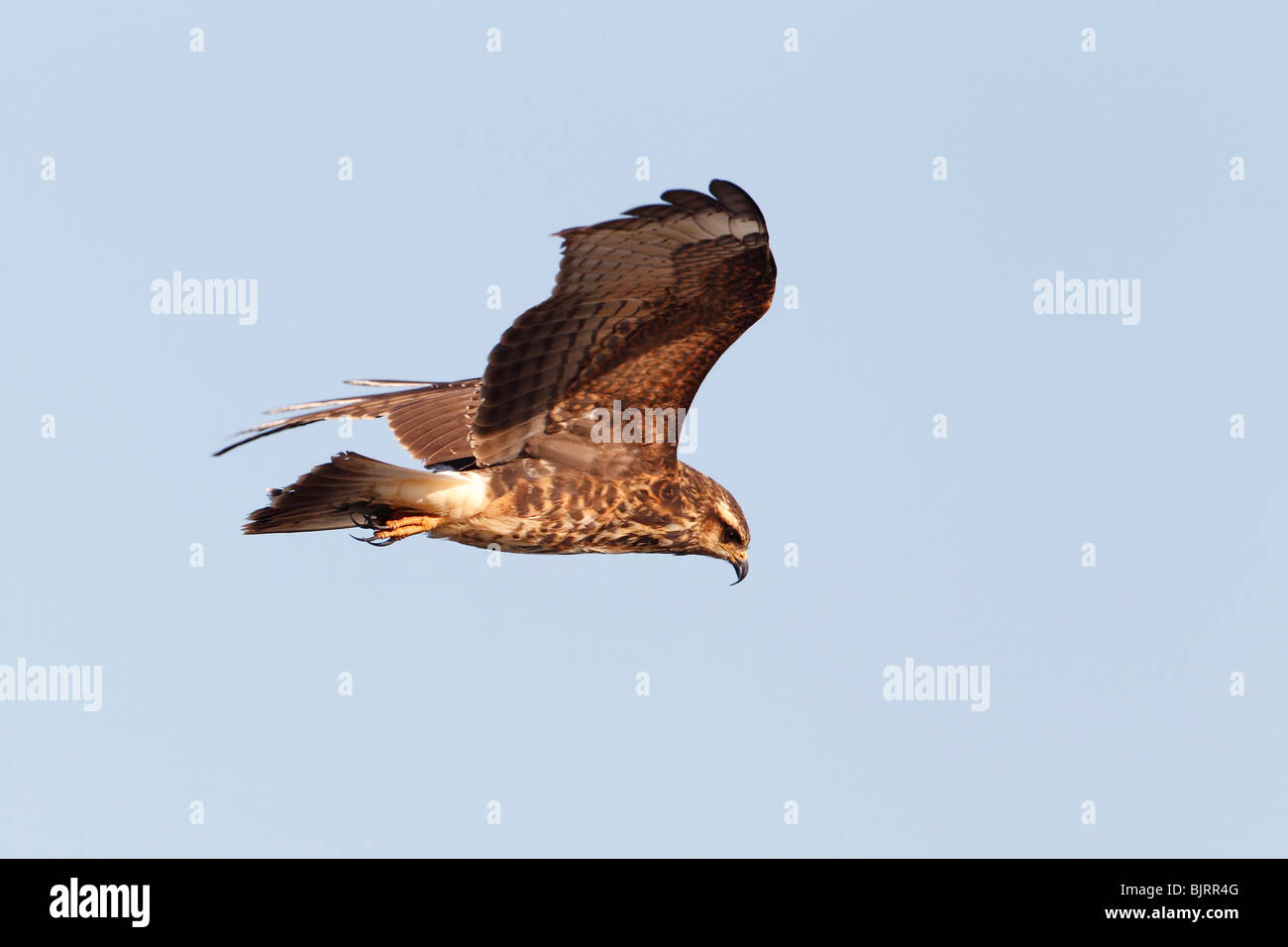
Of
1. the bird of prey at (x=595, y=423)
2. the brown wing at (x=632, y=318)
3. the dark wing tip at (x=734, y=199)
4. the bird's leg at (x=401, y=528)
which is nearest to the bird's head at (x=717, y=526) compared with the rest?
the bird of prey at (x=595, y=423)

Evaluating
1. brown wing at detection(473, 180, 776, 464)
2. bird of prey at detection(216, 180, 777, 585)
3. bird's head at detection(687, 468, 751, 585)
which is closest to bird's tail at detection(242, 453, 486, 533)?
bird of prey at detection(216, 180, 777, 585)

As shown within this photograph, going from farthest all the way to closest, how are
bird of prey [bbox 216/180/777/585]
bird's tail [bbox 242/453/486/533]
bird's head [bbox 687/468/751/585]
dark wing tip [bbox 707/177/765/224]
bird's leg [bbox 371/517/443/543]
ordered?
bird's head [bbox 687/468/751/585]
bird's leg [bbox 371/517/443/543]
bird's tail [bbox 242/453/486/533]
bird of prey [bbox 216/180/777/585]
dark wing tip [bbox 707/177/765/224]

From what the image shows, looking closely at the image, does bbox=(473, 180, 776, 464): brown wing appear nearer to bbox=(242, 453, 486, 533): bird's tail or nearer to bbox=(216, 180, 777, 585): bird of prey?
bbox=(216, 180, 777, 585): bird of prey

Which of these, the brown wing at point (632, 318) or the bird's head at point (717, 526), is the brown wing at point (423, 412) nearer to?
the brown wing at point (632, 318)

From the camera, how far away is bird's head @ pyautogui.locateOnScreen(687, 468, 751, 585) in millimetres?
9617

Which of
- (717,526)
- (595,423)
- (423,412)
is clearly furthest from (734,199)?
(423,412)

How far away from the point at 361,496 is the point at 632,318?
176 centimetres

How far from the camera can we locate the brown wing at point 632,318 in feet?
26.1

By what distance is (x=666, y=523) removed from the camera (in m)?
9.50

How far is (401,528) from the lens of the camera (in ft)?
29.5

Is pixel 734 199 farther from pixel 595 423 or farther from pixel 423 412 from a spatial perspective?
pixel 423 412

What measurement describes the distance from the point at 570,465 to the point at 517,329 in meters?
0.99
